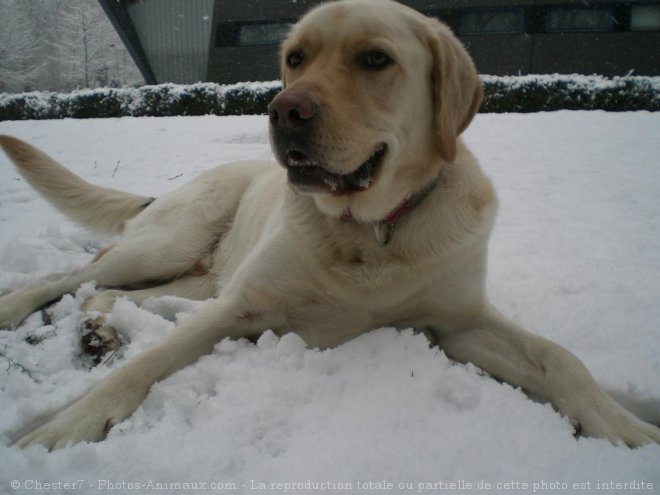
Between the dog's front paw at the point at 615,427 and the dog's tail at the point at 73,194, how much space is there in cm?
311

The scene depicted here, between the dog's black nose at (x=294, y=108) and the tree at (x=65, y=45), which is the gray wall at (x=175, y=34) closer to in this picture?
the tree at (x=65, y=45)

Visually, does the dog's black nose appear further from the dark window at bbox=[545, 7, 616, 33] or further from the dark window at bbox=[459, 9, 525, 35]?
the dark window at bbox=[545, 7, 616, 33]

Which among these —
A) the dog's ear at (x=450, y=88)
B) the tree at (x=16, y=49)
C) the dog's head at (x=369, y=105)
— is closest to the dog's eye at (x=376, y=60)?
the dog's head at (x=369, y=105)

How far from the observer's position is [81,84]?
140ft

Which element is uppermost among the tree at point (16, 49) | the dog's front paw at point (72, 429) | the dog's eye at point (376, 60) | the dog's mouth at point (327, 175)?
the tree at point (16, 49)

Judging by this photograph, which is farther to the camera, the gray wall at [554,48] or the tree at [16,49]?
the tree at [16,49]

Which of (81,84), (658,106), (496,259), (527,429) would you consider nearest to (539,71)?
(658,106)

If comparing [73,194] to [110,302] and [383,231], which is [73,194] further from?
[383,231]

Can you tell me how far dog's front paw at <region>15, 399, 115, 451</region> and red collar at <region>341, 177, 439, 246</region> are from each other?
48.1 inches

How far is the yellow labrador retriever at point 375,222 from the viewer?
174 cm

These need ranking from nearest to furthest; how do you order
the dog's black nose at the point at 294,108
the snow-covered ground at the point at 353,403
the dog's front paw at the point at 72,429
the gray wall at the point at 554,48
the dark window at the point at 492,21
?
the snow-covered ground at the point at 353,403, the dog's front paw at the point at 72,429, the dog's black nose at the point at 294,108, the gray wall at the point at 554,48, the dark window at the point at 492,21

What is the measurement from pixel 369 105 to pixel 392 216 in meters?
0.49

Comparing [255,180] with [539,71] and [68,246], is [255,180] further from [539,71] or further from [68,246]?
[539,71]

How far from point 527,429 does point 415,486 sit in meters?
0.49
